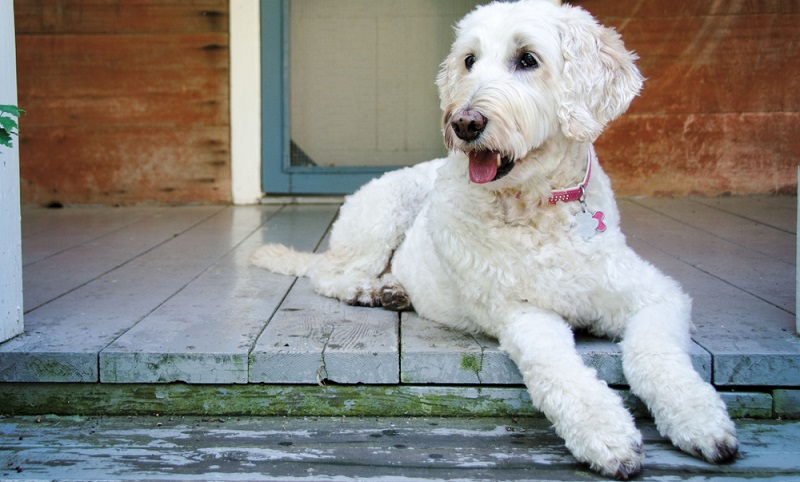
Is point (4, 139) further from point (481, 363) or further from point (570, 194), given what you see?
point (570, 194)

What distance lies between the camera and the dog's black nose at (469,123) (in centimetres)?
238

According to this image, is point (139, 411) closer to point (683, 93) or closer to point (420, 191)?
point (420, 191)

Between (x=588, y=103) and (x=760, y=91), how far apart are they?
12.9 ft

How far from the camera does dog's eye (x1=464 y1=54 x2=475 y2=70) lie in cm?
267

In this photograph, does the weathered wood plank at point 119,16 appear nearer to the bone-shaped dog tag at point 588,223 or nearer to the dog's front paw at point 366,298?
the dog's front paw at point 366,298

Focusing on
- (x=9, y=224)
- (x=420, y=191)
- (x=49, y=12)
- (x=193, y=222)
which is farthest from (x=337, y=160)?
(x=9, y=224)

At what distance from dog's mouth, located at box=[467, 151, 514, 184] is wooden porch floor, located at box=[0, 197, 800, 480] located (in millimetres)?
553

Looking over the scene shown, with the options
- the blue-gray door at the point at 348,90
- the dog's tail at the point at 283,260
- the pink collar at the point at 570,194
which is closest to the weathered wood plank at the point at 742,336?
the pink collar at the point at 570,194

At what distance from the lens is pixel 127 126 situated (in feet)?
20.2

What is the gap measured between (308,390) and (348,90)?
12.8 ft

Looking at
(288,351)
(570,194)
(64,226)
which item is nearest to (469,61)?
(570,194)

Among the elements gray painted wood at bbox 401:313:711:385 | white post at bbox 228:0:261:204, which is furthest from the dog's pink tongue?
white post at bbox 228:0:261:204

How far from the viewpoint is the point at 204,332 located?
9.48 feet

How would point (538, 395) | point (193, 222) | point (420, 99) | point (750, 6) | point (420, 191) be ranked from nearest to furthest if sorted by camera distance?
point (538, 395)
point (420, 191)
point (193, 222)
point (750, 6)
point (420, 99)
